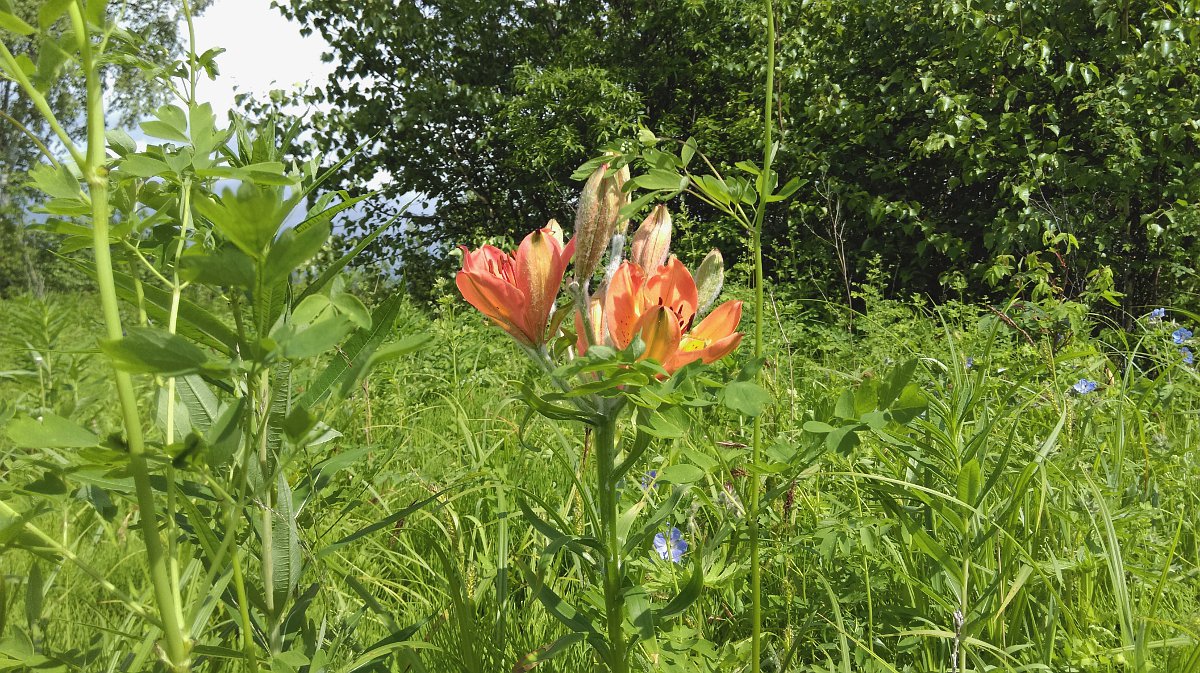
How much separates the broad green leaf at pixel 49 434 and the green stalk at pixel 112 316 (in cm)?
3

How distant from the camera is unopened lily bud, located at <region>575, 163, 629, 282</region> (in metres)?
0.75

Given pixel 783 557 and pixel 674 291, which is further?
pixel 783 557

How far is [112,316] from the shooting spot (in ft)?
1.60

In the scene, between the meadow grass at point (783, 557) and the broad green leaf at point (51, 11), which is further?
the meadow grass at point (783, 557)

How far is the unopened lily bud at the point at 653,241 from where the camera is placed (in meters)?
Answer: 0.80

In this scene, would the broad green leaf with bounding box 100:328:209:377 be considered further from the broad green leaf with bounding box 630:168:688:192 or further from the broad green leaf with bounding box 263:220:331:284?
the broad green leaf with bounding box 630:168:688:192

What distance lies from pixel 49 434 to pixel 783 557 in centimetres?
103

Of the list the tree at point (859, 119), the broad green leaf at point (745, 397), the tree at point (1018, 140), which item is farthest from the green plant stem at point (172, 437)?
the tree at point (1018, 140)

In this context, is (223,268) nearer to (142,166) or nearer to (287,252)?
(287,252)

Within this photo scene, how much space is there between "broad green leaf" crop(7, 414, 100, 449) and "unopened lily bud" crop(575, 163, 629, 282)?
17.0 inches

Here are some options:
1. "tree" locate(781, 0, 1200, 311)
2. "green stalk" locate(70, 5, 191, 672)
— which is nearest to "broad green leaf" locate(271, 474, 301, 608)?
"green stalk" locate(70, 5, 191, 672)

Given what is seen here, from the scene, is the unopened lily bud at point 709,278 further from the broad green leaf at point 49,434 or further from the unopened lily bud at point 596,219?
the broad green leaf at point 49,434

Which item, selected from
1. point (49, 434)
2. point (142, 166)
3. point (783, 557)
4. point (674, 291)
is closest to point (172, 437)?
point (49, 434)

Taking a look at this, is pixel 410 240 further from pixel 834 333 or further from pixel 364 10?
pixel 834 333
